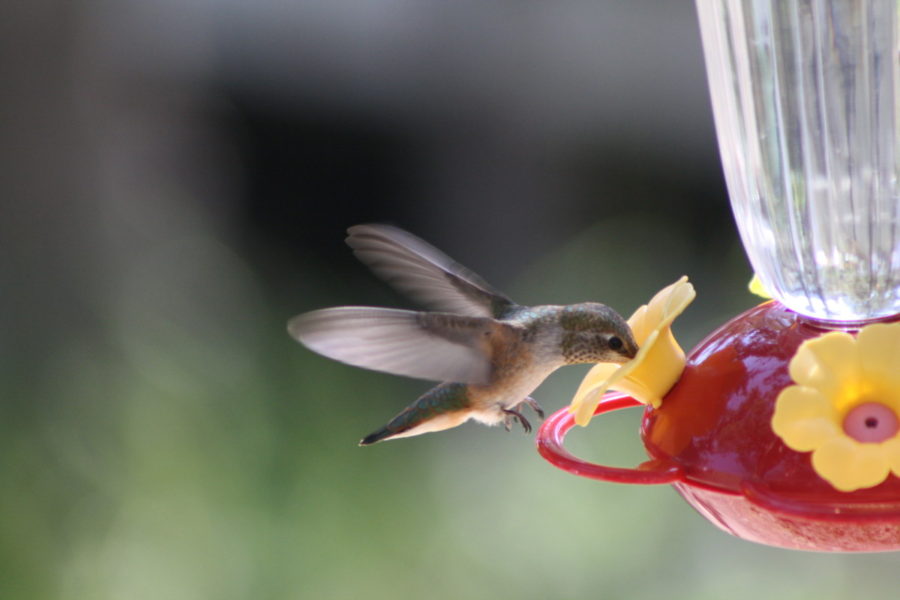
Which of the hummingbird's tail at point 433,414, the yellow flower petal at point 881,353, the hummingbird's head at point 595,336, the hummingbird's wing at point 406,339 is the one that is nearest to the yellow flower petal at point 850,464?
the yellow flower petal at point 881,353

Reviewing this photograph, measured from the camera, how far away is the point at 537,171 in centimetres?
588

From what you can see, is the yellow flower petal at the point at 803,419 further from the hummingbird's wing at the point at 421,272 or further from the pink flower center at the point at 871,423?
the hummingbird's wing at the point at 421,272

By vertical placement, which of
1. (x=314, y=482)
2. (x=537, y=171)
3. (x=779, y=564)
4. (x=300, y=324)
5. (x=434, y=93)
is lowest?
(x=779, y=564)

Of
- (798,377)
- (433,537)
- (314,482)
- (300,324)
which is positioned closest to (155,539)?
(314,482)

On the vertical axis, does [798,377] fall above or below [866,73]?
below

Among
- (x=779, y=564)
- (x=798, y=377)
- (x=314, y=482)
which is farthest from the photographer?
(x=314, y=482)

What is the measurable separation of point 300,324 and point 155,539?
2.63 metres

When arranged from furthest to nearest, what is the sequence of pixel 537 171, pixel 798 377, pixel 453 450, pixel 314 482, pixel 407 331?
pixel 537 171, pixel 453 450, pixel 314 482, pixel 407 331, pixel 798 377

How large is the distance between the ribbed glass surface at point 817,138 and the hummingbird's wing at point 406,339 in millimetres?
566

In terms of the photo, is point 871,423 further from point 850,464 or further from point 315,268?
point 315,268

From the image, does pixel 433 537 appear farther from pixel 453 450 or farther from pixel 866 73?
pixel 866 73

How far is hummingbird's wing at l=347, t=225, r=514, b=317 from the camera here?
2246 millimetres

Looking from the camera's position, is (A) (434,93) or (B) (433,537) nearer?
(B) (433,537)

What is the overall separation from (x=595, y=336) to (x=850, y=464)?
1.96ft
